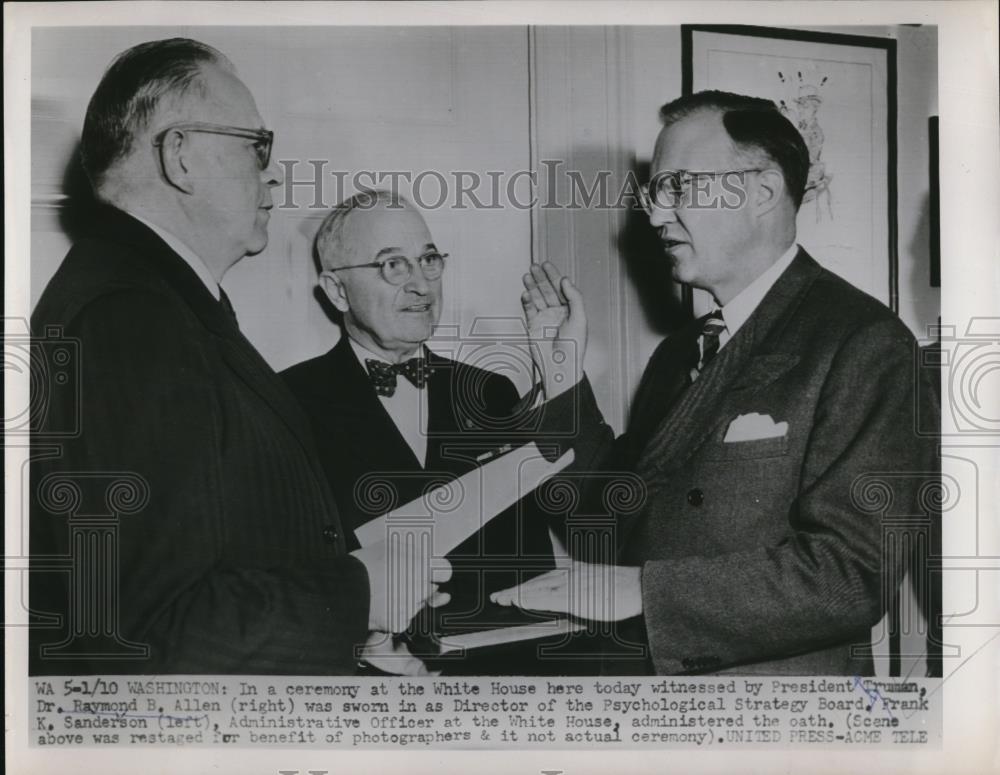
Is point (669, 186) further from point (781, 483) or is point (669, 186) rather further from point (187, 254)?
point (187, 254)

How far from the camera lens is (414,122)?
252 centimetres

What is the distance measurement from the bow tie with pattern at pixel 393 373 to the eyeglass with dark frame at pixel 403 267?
21cm

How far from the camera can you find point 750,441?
242 cm

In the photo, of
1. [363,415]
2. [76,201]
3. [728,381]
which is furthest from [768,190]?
[76,201]

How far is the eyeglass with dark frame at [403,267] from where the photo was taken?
2506mm

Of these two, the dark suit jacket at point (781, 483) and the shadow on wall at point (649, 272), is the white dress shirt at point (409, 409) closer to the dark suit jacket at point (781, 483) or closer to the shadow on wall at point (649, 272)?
the dark suit jacket at point (781, 483)

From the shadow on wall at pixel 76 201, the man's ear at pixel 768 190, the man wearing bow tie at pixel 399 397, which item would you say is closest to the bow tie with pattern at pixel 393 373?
the man wearing bow tie at pixel 399 397

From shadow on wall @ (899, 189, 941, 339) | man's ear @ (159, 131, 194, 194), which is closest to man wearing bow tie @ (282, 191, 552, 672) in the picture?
man's ear @ (159, 131, 194, 194)

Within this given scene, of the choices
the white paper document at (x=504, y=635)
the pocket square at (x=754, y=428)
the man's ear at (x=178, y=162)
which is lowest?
the white paper document at (x=504, y=635)

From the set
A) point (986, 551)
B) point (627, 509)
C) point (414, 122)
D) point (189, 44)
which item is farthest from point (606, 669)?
point (189, 44)

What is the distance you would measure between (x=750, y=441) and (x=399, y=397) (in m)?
0.88

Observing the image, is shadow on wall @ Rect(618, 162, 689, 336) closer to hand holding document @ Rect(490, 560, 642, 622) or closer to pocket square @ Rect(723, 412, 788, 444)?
pocket square @ Rect(723, 412, 788, 444)

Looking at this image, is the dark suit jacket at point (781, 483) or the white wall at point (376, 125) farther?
the white wall at point (376, 125)

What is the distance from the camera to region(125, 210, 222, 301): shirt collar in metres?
2.48
